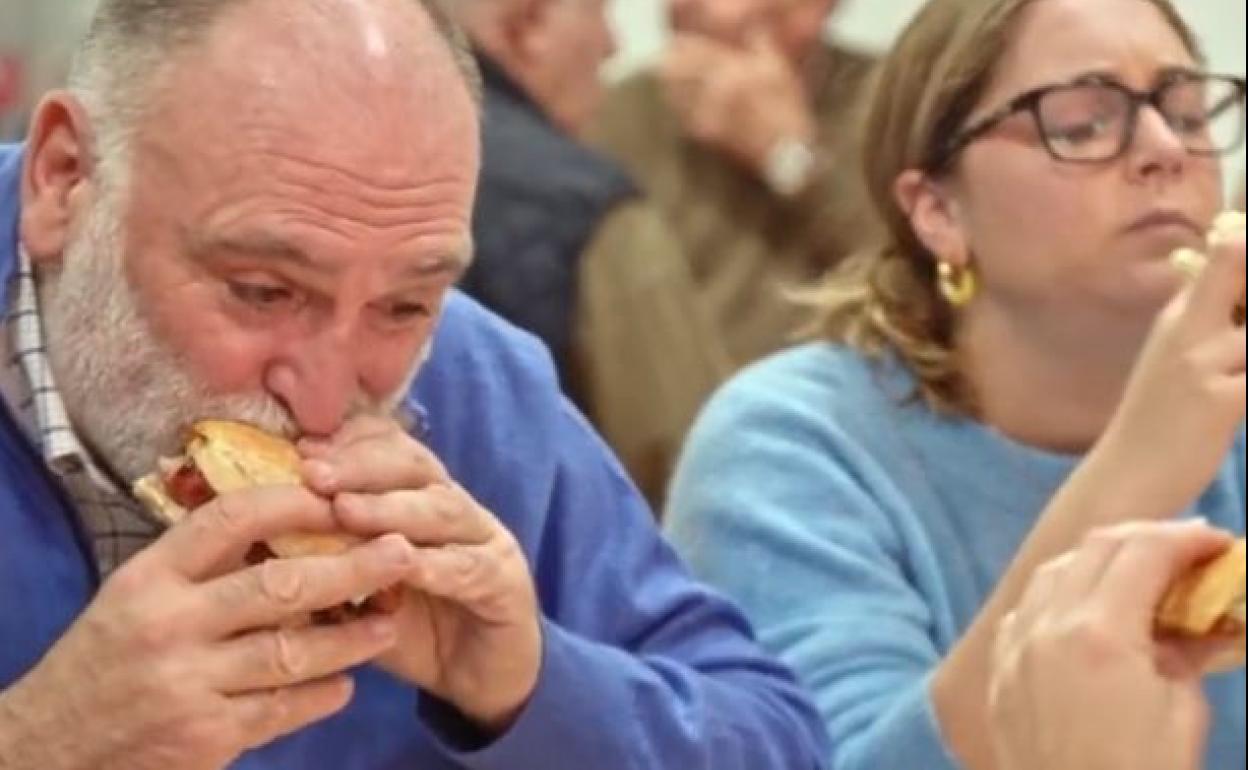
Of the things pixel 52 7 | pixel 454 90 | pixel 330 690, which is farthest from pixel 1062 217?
pixel 52 7

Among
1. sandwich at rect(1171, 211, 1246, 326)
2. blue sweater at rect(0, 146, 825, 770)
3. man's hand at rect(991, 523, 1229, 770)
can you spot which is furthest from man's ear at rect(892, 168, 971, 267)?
man's hand at rect(991, 523, 1229, 770)

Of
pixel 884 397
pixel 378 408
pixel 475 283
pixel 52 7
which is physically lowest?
pixel 52 7

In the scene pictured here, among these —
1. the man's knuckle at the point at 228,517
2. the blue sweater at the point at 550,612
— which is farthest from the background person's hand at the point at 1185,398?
the man's knuckle at the point at 228,517

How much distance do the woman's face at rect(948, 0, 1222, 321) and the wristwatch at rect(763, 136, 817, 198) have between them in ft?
3.31

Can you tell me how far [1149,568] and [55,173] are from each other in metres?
0.70

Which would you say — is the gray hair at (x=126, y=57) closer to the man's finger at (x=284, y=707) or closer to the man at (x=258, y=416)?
the man at (x=258, y=416)

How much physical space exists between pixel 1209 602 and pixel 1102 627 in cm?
5

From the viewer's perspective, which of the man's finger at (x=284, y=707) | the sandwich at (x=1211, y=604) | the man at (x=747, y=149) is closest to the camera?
the sandwich at (x=1211, y=604)

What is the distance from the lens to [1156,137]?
200 cm

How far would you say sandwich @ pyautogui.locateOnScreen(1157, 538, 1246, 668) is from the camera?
1153 mm

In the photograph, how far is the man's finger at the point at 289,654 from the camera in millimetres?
1437

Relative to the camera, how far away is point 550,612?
177cm

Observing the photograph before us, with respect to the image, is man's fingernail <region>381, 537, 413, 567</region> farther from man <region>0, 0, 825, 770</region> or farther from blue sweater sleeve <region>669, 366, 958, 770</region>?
blue sweater sleeve <region>669, 366, 958, 770</region>

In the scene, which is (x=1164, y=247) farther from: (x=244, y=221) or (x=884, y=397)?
(x=244, y=221)
